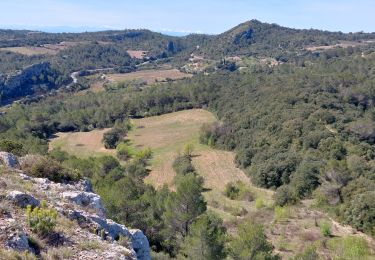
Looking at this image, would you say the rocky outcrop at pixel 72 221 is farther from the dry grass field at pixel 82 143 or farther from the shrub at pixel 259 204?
the dry grass field at pixel 82 143

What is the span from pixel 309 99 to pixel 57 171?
85166 millimetres

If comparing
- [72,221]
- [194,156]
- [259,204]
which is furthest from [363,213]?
[194,156]

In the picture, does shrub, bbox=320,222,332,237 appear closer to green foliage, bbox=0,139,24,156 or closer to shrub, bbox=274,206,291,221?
shrub, bbox=274,206,291,221

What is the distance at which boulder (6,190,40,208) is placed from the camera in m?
16.3

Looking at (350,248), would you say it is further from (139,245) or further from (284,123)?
(284,123)

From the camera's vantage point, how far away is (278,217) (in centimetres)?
5303

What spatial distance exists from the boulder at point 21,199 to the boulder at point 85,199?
2126 millimetres

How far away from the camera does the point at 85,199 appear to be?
19.5 metres

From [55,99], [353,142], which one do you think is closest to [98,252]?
[353,142]

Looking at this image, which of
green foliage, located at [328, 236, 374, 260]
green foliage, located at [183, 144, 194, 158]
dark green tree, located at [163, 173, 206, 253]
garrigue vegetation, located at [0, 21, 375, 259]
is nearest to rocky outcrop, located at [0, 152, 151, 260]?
garrigue vegetation, located at [0, 21, 375, 259]

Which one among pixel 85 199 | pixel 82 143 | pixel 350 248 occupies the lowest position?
pixel 82 143

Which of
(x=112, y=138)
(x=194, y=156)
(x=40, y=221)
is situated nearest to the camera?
(x=40, y=221)

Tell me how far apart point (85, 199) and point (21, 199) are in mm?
3501

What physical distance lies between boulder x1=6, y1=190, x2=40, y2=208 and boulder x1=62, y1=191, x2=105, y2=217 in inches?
83.7
